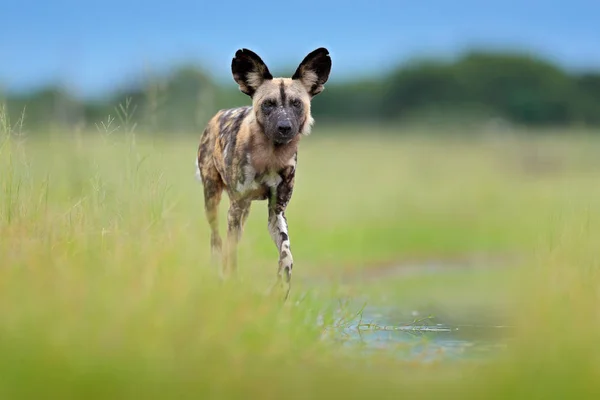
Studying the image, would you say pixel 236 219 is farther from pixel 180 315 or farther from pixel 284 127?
pixel 180 315

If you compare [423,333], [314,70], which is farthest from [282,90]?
[423,333]

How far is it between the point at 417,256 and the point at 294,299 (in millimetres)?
9465

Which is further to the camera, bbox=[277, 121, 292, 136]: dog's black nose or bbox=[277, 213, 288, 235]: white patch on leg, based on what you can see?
bbox=[277, 213, 288, 235]: white patch on leg

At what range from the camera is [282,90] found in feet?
25.6

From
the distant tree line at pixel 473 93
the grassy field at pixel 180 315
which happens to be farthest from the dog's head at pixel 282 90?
the distant tree line at pixel 473 93

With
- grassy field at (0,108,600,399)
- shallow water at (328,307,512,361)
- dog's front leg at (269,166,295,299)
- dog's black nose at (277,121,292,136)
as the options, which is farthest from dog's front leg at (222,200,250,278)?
shallow water at (328,307,512,361)

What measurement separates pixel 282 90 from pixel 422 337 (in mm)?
2194

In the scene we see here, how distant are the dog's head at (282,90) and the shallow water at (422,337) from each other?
154 centimetres

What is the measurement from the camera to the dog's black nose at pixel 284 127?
Answer: 7.58m

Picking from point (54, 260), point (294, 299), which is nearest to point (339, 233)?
point (294, 299)

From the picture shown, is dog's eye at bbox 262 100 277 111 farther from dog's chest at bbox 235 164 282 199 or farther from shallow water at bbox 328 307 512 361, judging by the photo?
shallow water at bbox 328 307 512 361

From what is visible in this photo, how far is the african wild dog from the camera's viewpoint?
305 inches

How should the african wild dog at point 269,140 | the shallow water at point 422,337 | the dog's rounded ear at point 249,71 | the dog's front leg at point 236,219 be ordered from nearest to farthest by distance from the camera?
the shallow water at point 422,337 < the african wild dog at point 269,140 < the dog's rounded ear at point 249,71 < the dog's front leg at point 236,219

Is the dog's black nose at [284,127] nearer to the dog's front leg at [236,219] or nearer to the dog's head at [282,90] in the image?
the dog's head at [282,90]
